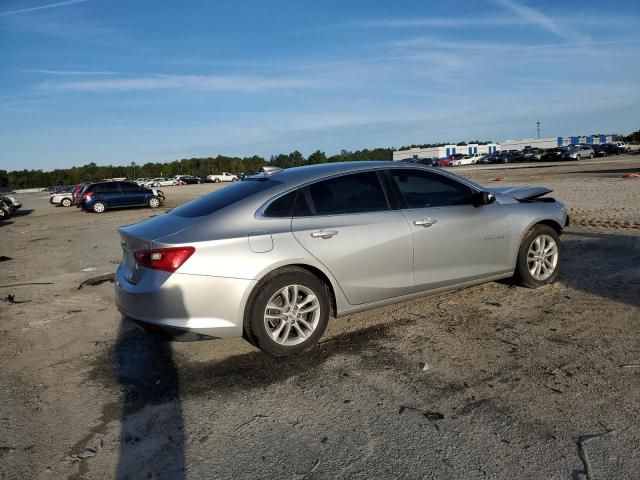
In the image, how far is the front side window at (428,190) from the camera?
4.93m

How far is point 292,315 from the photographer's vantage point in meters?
4.19

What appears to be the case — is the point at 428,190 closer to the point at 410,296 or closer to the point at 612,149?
the point at 410,296

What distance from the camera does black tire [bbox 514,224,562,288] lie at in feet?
18.1

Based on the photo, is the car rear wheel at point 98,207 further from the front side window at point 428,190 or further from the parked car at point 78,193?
the front side window at point 428,190

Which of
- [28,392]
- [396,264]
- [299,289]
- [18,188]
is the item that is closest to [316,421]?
[299,289]

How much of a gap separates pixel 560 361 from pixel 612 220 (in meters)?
7.86

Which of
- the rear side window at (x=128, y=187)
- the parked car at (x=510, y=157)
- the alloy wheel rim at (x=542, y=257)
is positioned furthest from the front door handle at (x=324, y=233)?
the parked car at (x=510, y=157)

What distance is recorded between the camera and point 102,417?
11.1ft

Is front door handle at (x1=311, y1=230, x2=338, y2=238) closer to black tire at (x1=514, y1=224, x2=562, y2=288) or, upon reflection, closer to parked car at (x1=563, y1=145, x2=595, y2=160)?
black tire at (x1=514, y1=224, x2=562, y2=288)

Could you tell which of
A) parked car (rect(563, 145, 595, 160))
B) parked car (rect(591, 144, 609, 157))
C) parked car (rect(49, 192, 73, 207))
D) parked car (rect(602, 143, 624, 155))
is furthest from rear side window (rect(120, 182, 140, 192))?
parked car (rect(602, 143, 624, 155))

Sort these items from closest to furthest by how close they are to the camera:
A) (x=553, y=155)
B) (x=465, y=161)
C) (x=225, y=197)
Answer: (x=225, y=197) → (x=553, y=155) → (x=465, y=161)

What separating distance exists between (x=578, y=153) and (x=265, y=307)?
58362mm

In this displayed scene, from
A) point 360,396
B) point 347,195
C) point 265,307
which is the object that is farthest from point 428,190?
point 360,396

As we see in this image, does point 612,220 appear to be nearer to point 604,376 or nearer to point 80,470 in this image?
point 604,376
